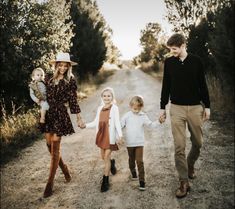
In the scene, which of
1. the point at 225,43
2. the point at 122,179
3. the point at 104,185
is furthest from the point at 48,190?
the point at 225,43

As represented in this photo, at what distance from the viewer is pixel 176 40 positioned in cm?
454

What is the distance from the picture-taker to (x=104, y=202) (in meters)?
4.82

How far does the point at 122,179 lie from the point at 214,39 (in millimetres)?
5955

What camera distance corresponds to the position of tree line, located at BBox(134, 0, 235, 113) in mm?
8930

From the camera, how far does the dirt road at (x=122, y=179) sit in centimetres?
476

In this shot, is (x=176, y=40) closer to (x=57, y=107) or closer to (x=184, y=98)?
(x=184, y=98)

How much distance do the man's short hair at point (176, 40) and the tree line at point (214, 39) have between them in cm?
469

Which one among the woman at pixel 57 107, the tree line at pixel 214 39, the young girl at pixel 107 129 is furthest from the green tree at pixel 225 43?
the woman at pixel 57 107

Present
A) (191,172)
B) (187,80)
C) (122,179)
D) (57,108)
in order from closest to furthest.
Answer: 1. (187,80)
2. (57,108)
3. (191,172)
4. (122,179)

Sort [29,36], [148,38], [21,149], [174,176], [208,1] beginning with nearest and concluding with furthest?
[174,176]
[21,149]
[29,36]
[208,1]
[148,38]

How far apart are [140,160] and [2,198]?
97.2 inches

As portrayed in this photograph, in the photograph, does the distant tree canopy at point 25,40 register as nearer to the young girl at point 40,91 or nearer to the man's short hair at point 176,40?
the young girl at point 40,91

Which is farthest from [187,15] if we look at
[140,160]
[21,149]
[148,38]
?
[148,38]

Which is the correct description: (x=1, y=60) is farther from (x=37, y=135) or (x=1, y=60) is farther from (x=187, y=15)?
(x=187, y=15)
